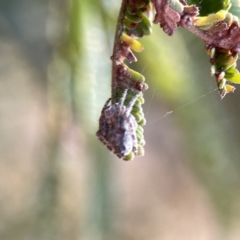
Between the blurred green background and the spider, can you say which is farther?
the blurred green background

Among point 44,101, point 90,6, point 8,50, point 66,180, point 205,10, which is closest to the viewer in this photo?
point 205,10

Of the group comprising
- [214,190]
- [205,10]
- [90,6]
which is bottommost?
[214,190]

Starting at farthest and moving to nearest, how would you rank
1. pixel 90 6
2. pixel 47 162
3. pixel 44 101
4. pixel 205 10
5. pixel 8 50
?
pixel 44 101, pixel 8 50, pixel 47 162, pixel 90 6, pixel 205 10

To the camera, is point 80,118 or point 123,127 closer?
point 123,127

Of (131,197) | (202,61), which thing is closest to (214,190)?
(202,61)

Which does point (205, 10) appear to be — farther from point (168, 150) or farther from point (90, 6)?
point (168, 150)

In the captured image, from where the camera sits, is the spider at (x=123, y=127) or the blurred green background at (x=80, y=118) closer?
the spider at (x=123, y=127)

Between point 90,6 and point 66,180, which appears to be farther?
point 66,180

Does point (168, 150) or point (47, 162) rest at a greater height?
point (168, 150)
